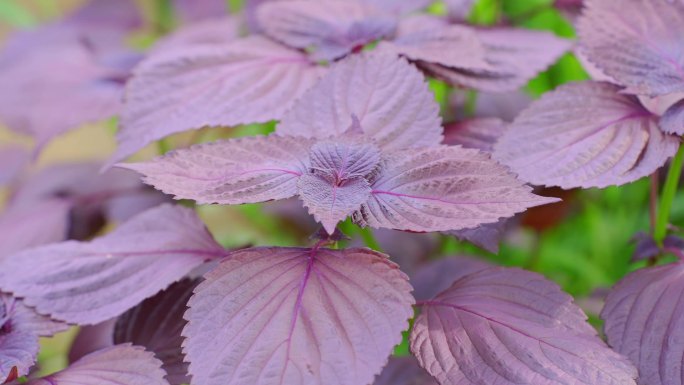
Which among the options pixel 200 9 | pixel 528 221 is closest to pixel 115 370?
pixel 528 221

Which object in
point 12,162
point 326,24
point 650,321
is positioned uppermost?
point 326,24

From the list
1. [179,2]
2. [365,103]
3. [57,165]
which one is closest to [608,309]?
[365,103]

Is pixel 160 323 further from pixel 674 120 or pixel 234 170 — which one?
pixel 674 120

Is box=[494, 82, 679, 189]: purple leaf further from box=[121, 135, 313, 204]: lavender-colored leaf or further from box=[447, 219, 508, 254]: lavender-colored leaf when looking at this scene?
box=[121, 135, 313, 204]: lavender-colored leaf

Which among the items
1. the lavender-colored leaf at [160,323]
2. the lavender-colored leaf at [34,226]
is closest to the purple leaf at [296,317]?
the lavender-colored leaf at [160,323]

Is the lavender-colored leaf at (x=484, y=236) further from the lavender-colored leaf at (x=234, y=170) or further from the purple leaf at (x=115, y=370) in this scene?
the purple leaf at (x=115, y=370)

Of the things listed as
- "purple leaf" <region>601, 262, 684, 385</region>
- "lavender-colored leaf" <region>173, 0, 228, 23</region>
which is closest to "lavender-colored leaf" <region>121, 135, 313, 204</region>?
"purple leaf" <region>601, 262, 684, 385</region>
